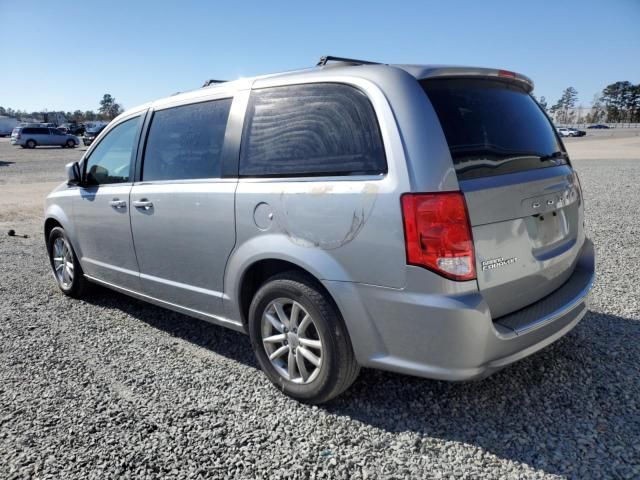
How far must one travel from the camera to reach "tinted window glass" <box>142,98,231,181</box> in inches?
131

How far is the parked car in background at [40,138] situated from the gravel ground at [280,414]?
1574 inches

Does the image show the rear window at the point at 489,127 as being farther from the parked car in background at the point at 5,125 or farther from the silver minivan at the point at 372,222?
the parked car in background at the point at 5,125

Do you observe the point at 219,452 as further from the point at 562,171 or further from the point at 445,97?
the point at 562,171

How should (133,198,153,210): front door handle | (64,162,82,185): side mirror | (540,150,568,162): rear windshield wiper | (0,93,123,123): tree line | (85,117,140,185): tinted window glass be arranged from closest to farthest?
(540,150,568,162): rear windshield wiper → (133,198,153,210): front door handle → (85,117,140,185): tinted window glass → (64,162,82,185): side mirror → (0,93,123,123): tree line

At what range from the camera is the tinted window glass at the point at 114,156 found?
4102mm

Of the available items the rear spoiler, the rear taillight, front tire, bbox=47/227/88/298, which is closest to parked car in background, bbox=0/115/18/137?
front tire, bbox=47/227/88/298

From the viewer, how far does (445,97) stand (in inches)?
102

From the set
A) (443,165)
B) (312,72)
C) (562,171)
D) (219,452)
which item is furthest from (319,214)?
(562,171)

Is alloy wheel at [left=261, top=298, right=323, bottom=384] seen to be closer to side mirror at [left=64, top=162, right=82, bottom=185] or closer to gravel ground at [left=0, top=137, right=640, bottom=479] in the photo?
gravel ground at [left=0, top=137, right=640, bottom=479]

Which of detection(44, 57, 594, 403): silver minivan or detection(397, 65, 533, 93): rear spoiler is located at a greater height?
detection(397, 65, 533, 93): rear spoiler

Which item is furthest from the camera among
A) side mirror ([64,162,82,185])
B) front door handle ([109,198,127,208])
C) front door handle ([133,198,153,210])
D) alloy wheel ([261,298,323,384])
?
side mirror ([64,162,82,185])

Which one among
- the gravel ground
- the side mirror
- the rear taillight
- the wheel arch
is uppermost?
the side mirror

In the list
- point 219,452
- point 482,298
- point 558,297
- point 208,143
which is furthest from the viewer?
point 208,143

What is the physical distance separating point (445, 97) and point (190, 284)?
2114 mm
